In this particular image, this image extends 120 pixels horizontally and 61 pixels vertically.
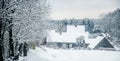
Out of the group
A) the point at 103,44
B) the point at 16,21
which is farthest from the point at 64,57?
the point at 103,44

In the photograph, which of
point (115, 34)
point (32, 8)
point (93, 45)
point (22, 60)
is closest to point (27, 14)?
point (32, 8)

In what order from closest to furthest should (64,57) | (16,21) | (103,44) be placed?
(16,21) < (64,57) < (103,44)

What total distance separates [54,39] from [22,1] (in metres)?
25.2

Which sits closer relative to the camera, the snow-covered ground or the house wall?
the snow-covered ground

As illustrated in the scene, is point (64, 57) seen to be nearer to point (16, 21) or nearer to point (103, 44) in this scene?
point (16, 21)

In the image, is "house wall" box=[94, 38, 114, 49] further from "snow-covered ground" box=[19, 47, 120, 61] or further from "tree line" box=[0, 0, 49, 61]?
"tree line" box=[0, 0, 49, 61]

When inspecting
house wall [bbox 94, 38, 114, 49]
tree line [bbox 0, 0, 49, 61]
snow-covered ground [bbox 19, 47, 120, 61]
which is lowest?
house wall [bbox 94, 38, 114, 49]

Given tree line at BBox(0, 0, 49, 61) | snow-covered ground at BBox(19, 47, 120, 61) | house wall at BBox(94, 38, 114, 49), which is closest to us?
tree line at BBox(0, 0, 49, 61)

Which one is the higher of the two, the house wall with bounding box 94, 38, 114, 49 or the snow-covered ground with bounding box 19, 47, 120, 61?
the snow-covered ground with bounding box 19, 47, 120, 61

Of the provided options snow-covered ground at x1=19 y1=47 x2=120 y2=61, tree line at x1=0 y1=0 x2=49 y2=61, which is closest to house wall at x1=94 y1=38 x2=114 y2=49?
snow-covered ground at x1=19 y1=47 x2=120 y2=61

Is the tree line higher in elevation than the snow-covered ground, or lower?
higher

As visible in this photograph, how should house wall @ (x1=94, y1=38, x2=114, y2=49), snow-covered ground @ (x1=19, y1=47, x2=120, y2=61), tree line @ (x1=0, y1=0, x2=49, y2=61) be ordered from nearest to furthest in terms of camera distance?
tree line @ (x1=0, y1=0, x2=49, y2=61), snow-covered ground @ (x1=19, y1=47, x2=120, y2=61), house wall @ (x1=94, y1=38, x2=114, y2=49)

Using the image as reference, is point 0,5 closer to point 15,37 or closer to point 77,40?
point 15,37

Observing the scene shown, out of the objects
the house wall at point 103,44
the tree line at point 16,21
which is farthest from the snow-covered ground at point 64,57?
the house wall at point 103,44
